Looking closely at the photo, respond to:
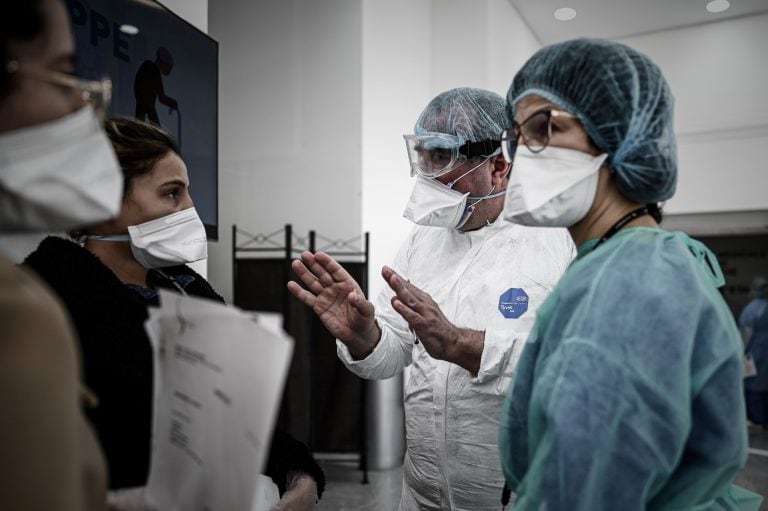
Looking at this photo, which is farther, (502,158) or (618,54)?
(502,158)

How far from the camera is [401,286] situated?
136 centimetres

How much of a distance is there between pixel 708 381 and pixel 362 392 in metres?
3.41

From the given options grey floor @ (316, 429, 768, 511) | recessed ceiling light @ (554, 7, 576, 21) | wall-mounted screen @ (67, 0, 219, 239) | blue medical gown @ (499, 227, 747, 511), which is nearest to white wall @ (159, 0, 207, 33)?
wall-mounted screen @ (67, 0, 219, 239)

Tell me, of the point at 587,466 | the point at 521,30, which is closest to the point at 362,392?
the point at 587,466

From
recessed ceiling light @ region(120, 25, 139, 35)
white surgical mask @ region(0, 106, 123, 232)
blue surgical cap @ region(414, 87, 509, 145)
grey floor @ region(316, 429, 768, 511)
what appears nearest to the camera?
white surgical mask @ region(0, 106, 123, 232)

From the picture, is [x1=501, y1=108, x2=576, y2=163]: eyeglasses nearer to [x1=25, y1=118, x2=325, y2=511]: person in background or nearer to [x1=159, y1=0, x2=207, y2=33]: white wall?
[x1=25, y1=118, x2=325, y2=511]: person in background

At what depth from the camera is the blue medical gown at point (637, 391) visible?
2.66 ft

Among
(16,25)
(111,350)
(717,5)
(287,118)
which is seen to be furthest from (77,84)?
(717,5)

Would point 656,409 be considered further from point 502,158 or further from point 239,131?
point 239,131

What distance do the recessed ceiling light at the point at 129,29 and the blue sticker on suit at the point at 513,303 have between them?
161cm

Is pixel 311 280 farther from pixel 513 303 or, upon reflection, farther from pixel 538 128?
pixel 538 128

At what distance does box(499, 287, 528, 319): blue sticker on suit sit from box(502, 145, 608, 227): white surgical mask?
531 millimetres

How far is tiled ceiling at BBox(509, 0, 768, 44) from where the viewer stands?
5691 mm

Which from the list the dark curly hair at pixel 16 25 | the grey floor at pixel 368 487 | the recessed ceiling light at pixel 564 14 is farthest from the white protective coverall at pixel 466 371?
the recessed ceiling light at pixel 564 14
